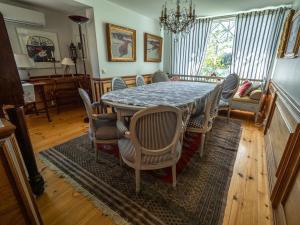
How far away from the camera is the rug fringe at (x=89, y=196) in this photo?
1199 mm

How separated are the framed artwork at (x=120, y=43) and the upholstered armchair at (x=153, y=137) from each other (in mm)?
2515

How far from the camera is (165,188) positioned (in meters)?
1.48

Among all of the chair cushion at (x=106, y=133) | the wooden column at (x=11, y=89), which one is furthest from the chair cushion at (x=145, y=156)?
the wooden column at (x=11, y=89)

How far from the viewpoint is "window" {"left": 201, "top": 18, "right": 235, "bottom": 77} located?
4098 mm

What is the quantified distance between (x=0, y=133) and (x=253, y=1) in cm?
426

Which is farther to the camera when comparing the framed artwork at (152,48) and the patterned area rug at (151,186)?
the framed artwork at (152,48)

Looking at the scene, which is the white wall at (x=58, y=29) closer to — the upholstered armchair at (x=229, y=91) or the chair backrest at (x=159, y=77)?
the chair backrest at (x=159, y=77)

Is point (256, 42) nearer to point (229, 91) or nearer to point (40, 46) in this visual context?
point (229, 91)

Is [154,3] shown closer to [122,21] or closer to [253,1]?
[122,21]

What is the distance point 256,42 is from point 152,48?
2.66 meters

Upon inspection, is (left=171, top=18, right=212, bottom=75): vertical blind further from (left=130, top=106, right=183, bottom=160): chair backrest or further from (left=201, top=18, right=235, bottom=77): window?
(left=130, top=106, right=183, bottom=160): chair backrest

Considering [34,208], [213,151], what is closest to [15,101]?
[34,208]

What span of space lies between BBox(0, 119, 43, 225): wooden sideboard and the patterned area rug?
23.7 inches

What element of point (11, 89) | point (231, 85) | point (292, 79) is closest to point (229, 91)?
point (231, 85)
